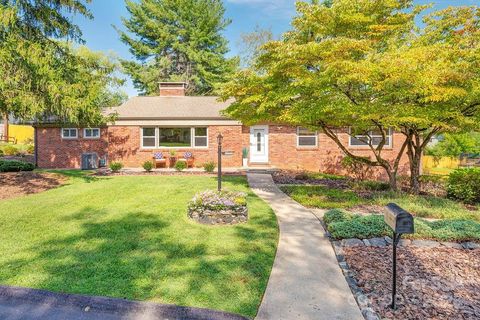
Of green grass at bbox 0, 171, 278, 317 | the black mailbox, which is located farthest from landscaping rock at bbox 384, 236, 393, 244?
the black mailbox

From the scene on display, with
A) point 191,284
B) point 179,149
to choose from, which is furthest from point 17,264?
point 179,149

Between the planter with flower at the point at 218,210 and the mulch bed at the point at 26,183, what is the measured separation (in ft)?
22.6

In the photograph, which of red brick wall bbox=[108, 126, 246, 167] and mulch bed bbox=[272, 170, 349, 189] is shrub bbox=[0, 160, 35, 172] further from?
mulch bed bbox=[272, 170, 349, 189]

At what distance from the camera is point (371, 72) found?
271 inches

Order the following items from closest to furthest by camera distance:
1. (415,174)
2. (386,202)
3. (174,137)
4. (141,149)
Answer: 1. (386,202)
2. (415,174)
3. (141,149)
4. (174,137)

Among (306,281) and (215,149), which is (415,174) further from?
(215,149)

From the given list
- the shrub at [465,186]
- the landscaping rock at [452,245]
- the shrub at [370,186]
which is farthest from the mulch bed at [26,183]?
the shrub at [465,186]

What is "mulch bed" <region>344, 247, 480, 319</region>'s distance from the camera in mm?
3590

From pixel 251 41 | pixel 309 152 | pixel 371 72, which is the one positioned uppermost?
pixel 251 41

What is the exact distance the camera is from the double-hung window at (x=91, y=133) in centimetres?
1816

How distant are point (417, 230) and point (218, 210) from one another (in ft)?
13.6

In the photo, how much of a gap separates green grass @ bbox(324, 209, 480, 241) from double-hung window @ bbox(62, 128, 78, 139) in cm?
1707

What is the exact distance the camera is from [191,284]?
4.03 meters

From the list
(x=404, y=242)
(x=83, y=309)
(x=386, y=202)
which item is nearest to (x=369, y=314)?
(x=404, y=242)
